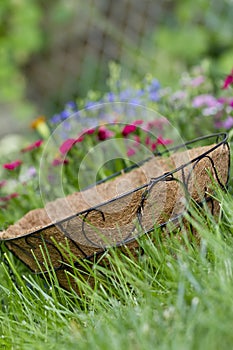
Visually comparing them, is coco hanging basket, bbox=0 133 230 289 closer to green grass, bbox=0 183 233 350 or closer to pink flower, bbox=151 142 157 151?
green grass, bbox=0 183 233 350

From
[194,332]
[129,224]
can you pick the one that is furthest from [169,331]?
[129,224]

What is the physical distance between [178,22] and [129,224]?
3.84m

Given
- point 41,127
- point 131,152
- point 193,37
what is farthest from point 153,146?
point 193,37

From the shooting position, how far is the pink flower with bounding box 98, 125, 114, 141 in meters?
2.26

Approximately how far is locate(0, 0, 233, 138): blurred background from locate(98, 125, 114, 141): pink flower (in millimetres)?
2514

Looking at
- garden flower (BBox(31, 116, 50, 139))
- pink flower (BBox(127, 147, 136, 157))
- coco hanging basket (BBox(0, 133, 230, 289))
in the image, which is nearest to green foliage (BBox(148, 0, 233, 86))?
garden flower (BBox(31, 116, 50, 139))

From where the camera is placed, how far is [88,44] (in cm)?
529

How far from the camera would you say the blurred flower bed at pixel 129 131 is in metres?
2.19

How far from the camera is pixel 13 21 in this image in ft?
16.6

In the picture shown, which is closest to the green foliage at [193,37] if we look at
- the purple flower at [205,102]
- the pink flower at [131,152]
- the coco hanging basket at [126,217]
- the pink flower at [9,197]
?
the purple flower at [205,102]

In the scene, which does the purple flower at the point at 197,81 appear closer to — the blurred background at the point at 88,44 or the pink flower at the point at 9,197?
the pink flower at the point at 9,197

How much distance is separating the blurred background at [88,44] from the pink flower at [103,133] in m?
2.51

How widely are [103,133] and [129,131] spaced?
0.39ft

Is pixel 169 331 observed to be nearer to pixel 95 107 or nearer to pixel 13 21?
pixel 95 107
